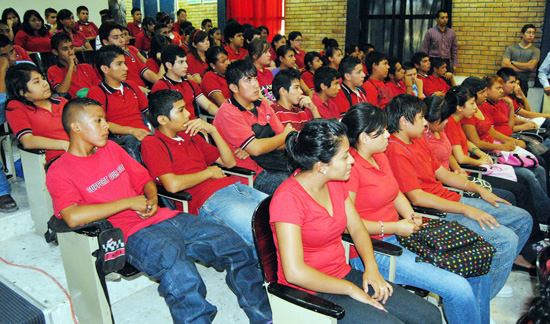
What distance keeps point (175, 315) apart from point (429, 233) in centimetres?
119

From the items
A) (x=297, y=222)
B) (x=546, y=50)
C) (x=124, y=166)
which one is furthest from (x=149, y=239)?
(x=546, y=50)

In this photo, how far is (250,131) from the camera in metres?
2.68

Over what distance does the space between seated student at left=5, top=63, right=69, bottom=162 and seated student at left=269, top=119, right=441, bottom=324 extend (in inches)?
62.5

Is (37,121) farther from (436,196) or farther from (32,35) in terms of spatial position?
(32,35)

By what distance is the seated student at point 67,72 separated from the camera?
361cm

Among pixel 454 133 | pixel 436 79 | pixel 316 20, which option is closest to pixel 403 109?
pixel 454 133

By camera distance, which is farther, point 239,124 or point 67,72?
point 67,72

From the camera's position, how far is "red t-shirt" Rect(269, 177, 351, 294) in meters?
1.51

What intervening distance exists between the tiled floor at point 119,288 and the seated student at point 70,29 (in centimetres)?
363

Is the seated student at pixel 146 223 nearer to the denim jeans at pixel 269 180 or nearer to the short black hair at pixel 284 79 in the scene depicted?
the denim jeans at pixel 269 180

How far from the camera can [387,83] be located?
186 inches

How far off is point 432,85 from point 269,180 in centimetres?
→ 337

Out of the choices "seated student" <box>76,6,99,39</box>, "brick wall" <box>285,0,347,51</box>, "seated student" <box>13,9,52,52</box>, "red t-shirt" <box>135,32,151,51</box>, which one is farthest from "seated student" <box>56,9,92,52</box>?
"brick wall" <box>285,0,347,51</box>

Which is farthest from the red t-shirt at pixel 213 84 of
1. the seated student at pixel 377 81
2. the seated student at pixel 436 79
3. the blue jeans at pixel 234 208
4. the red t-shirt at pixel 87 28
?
the red t-shirt at pixel 87 28
